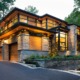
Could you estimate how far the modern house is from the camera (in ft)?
60.4

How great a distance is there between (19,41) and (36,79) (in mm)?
12631

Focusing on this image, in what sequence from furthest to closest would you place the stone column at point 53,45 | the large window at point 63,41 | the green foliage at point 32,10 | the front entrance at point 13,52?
the green foliage at point 32,10, the large window at point 63,41, the stone column at point 53,45, the front entrance at point 13,52

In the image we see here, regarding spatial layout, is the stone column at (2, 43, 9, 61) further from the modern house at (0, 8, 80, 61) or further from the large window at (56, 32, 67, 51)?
the large window at (56, 32, 67, 51)

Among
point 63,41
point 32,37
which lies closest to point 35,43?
point 32,37

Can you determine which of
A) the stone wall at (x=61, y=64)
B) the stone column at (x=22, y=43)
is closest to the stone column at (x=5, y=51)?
the stone column at (x=22, y=43)

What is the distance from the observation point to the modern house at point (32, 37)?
18406 mm

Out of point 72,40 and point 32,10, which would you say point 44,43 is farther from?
point 32,10

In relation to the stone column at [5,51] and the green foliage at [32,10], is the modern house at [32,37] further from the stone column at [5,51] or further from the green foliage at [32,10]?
the green foliage at [32,10]

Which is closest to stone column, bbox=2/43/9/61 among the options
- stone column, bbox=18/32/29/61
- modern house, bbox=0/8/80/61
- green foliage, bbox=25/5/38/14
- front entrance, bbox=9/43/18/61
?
modern house, bbox=0/8/80/61

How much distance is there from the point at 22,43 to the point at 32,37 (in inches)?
73.5

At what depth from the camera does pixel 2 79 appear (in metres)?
6.34

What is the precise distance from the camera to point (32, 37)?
64.0ft

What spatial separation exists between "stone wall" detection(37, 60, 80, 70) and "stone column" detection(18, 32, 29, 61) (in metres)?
3.24

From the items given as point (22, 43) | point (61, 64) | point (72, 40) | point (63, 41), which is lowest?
point (61, 64)
